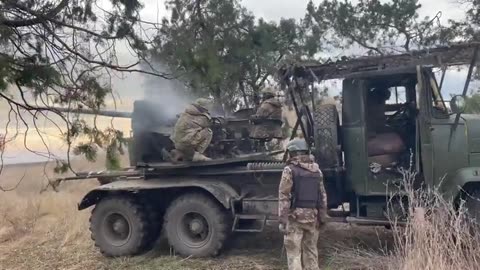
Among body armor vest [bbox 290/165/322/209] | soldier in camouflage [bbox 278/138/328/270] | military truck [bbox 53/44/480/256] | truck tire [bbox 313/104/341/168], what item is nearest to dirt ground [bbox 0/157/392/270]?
military truck [bbox 53/44/480/256]

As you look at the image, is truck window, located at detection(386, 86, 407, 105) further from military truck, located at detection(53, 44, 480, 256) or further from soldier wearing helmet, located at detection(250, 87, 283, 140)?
soldier wearing helmet, located at detection(250, 87, 283, 140)

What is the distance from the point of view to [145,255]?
32.8ft

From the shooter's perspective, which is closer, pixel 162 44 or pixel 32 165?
pixel 162 44

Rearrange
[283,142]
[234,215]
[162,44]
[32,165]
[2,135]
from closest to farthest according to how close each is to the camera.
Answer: [2,135], [162,44], [234,215], [283,142], [32,165]

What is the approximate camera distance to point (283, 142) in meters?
11.3

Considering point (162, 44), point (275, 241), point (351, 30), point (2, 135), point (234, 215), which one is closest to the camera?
point (2, 135)

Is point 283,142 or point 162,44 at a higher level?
point 162,44

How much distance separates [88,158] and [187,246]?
2.47 metres

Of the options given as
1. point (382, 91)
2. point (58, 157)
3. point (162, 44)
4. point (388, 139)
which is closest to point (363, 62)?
point (382, 91)

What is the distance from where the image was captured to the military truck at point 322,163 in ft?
26.8

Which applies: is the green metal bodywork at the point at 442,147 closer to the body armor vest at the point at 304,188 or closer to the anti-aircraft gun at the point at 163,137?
the body armor vest at the point at 304,188

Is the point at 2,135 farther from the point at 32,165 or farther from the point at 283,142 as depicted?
Result: the point at 32,165

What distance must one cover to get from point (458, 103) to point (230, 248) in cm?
391

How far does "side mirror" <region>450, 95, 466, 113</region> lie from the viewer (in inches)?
312
